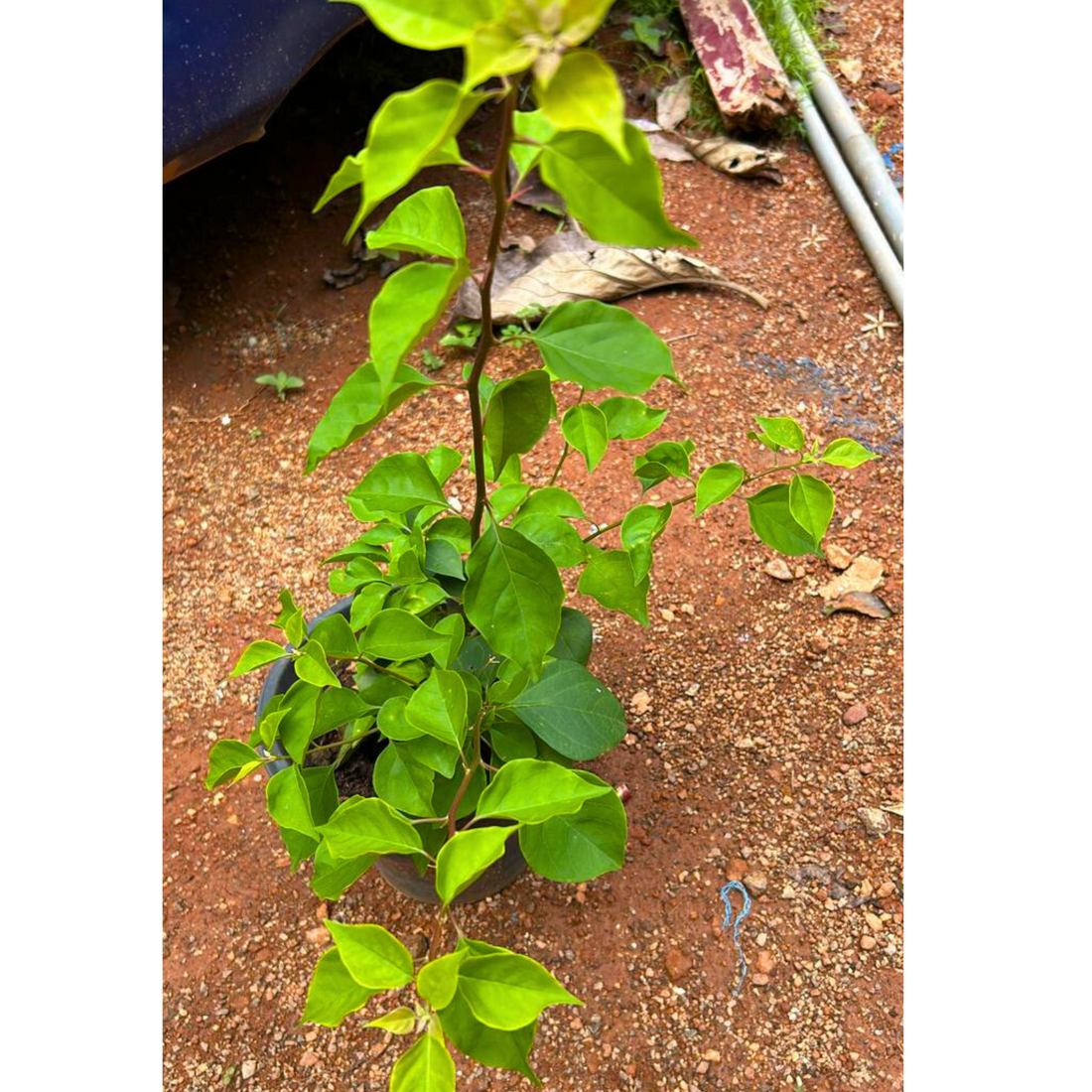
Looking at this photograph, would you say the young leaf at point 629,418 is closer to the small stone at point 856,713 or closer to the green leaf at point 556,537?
the green leaf at point 556,537

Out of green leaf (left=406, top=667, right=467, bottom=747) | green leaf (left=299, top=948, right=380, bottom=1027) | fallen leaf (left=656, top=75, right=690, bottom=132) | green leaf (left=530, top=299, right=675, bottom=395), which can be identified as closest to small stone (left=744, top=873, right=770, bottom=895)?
green leaf (left=406, top=667, right=467, bottom=747)

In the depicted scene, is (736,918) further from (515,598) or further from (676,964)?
(515,598)

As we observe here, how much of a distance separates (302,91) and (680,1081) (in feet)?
8.13

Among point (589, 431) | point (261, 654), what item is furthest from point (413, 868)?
point (589, 431)

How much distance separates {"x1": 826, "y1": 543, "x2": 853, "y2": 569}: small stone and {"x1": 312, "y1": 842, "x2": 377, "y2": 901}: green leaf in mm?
1154

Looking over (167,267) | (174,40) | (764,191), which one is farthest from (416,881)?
(764,191)

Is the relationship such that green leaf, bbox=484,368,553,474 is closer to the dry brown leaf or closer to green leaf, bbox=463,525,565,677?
green leaf, bbox=463,525,565,677

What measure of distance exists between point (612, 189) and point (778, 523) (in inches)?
22.7

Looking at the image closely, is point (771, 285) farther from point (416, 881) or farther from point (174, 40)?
point (416, 881)

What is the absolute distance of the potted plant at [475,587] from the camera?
22.2 inches

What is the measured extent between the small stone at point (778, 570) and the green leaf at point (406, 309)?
4.06 ft

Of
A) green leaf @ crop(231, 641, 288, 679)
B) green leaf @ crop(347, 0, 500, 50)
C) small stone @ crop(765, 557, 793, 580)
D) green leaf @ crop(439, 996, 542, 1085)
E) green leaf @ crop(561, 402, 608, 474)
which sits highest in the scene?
green leaf @ crop(347, 0, 500, 50)

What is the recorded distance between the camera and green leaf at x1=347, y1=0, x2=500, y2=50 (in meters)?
0.57

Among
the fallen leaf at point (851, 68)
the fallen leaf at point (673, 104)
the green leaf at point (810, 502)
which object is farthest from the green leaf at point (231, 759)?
the fallen leaf at point (851, 68)
